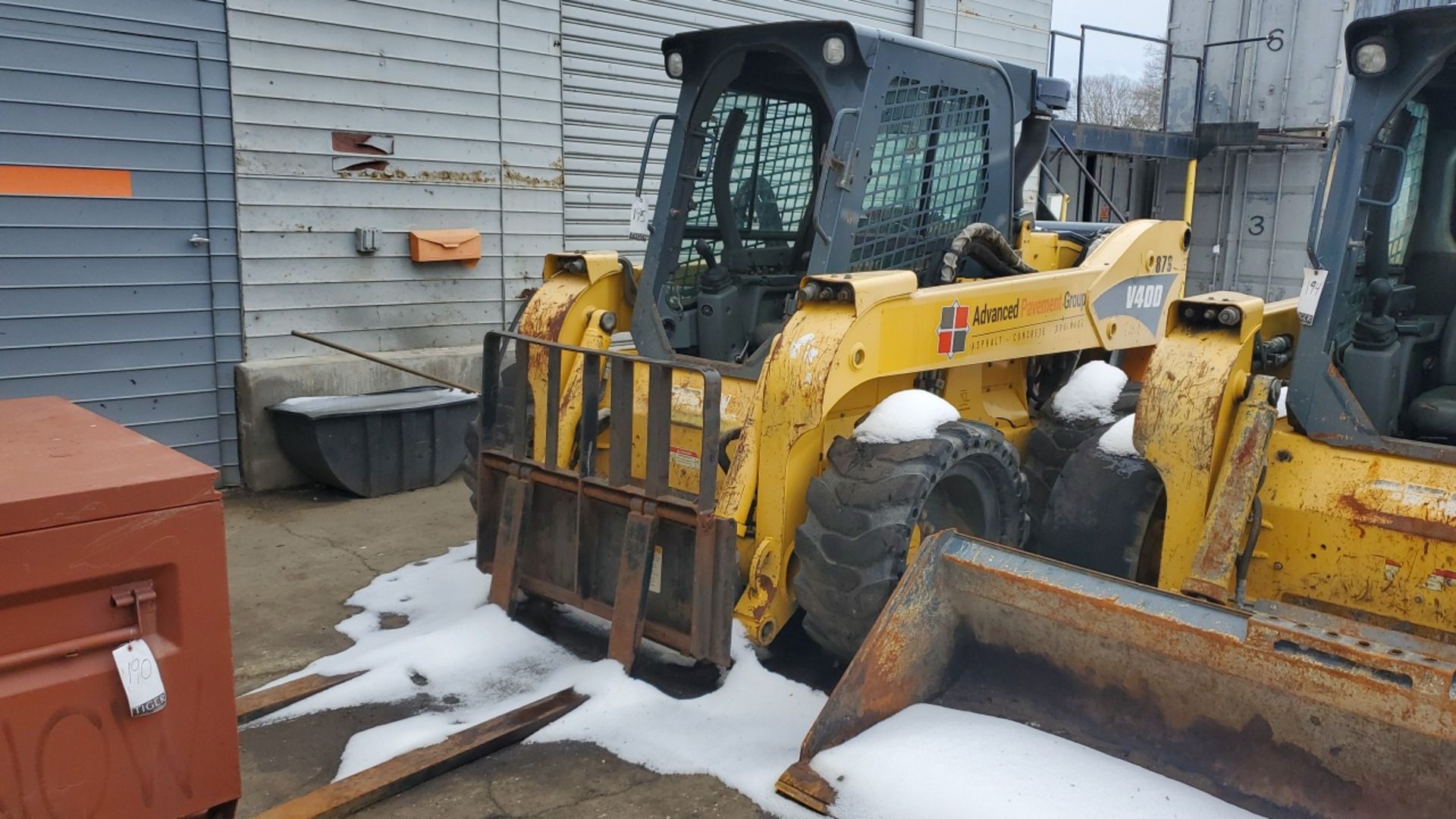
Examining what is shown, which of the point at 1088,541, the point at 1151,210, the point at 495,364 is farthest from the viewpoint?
the point at 1151,210

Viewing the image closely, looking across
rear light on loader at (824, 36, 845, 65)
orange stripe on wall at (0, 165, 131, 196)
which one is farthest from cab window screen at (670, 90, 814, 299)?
orange stripe on wall at (0, 165, 131, 196)

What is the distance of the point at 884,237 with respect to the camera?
196 inches

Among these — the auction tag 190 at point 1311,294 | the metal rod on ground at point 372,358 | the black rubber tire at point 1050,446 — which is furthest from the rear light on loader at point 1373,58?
the metal rod on ground at point 372,358

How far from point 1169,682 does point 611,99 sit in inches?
299

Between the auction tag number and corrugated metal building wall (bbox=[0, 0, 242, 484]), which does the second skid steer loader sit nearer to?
the auction tag number

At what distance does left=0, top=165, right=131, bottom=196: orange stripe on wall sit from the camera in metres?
6.50

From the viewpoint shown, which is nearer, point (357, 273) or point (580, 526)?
point (580, 526)

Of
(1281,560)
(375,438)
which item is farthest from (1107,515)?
(375,438)

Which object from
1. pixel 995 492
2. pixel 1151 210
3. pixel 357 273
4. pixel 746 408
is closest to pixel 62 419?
pixel 746 408

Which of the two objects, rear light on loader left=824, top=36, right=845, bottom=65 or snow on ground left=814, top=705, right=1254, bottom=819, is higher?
rear light on loader left=824, top=36, right=845, bottom=65

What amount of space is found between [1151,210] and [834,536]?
14619 mm

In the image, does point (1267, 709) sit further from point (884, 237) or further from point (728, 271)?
point (728, 271)

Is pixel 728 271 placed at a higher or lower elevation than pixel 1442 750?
higher

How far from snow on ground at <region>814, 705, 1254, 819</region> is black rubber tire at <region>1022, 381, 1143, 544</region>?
1.84 m
